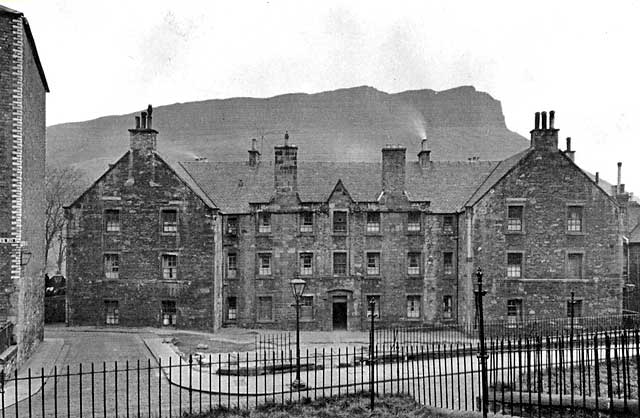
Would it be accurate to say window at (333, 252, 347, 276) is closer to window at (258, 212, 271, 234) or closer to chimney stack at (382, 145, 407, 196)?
window at (258, 212, 271, 234)

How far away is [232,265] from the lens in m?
37.1

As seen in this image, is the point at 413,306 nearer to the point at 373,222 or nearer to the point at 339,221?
the point at 373,222

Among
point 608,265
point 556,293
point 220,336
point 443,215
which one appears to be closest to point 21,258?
point 220,336

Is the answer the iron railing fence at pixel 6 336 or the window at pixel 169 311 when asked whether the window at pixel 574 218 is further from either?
the iron railing fence at pixel 6 336

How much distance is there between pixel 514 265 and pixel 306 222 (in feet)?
40.0

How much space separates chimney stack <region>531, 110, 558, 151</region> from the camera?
34.2 m

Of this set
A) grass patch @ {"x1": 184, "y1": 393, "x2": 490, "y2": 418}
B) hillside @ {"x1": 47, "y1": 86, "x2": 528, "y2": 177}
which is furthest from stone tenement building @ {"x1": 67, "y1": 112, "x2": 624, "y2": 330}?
hillside @ {"x1": 47, "y1": 86, "x2": 528, "y2": 177}

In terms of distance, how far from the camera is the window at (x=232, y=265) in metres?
37.0

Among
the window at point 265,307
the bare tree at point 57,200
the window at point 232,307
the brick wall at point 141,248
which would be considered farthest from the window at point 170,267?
the bare tree at point 57,200

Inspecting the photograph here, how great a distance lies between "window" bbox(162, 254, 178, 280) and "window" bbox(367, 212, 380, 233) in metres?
11.4

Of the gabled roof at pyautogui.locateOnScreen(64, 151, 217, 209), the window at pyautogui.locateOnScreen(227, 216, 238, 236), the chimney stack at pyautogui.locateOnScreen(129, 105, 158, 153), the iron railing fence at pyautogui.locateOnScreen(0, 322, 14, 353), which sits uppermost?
the chimney stack at pyautogui.locateOnScreen(129, 105, 158, 153)

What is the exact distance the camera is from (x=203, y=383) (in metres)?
19.5

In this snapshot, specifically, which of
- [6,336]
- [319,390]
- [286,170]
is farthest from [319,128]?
[319,390]

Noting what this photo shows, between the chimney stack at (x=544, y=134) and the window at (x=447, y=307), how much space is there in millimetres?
10132
